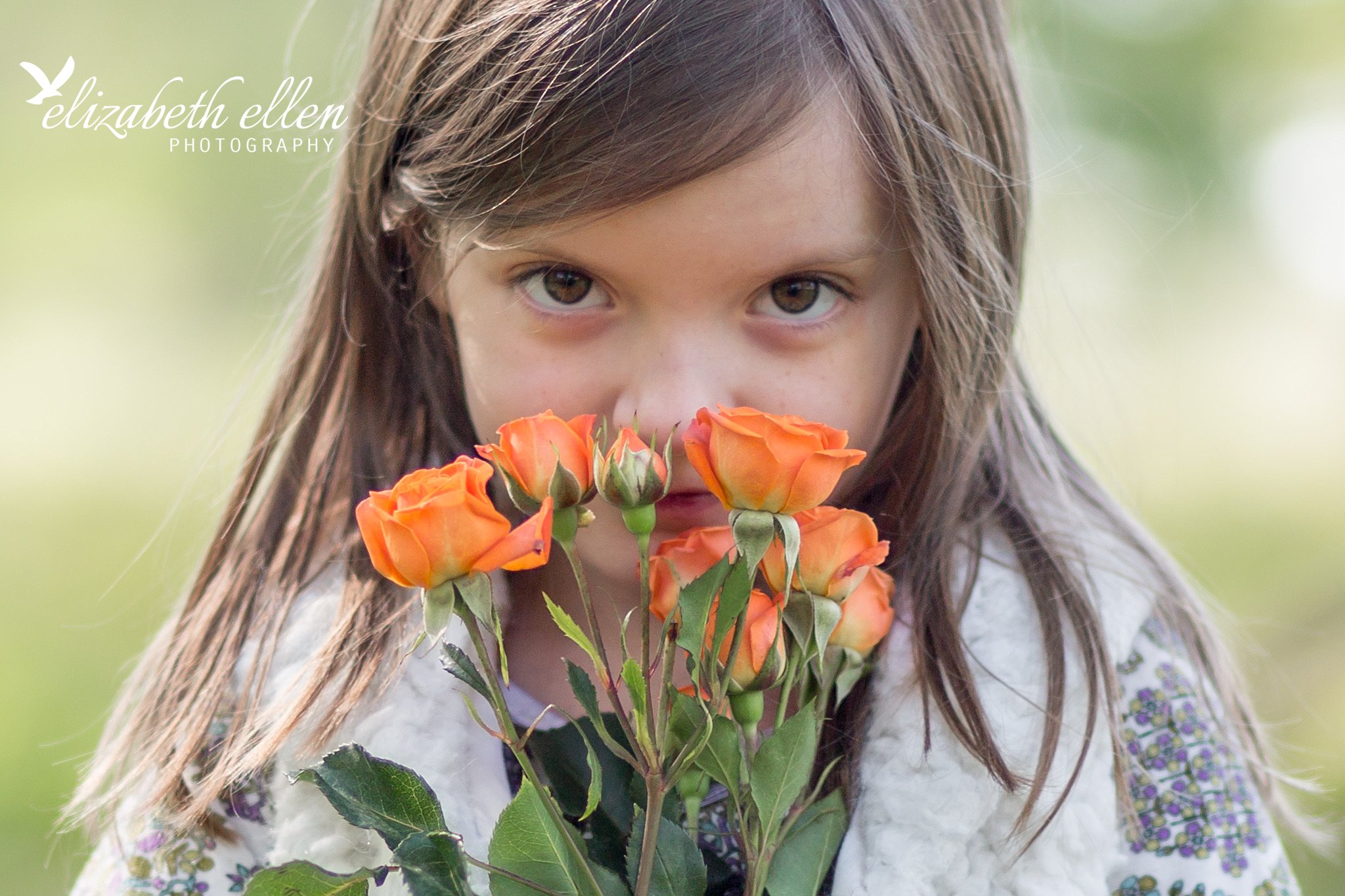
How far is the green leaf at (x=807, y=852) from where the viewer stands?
1.82 ft

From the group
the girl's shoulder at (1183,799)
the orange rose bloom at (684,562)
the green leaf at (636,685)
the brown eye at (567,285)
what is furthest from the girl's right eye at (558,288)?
the girl's shoulder at (1183,799)

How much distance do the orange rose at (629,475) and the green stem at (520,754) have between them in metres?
0.08

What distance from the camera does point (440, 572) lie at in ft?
1.56

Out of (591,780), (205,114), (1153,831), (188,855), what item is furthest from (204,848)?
(205,114)

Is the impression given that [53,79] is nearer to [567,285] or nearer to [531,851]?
[567,285]

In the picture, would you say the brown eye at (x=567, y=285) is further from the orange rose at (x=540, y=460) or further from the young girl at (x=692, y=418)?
the orange rose at (x=540, y=460)

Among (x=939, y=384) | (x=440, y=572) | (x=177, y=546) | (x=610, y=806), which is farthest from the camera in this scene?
(x=177, y=546)

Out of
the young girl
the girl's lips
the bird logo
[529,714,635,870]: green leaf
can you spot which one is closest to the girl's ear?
the young girl

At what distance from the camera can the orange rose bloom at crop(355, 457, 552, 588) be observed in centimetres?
47

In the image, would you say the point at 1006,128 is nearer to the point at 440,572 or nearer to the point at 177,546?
the point at 440,572

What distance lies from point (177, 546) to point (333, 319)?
571 mm

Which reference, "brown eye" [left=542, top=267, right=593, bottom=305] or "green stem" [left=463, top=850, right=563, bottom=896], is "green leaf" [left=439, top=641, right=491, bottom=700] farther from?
"brown eye" [left=542, top=267, right=593, bottom=305]

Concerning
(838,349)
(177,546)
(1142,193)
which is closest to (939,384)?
(838,349)

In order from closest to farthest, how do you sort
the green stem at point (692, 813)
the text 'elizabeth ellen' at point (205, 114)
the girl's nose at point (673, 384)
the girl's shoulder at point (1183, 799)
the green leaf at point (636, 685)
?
the green leaf at point (636, 685)
the green stem at point (692, 813)
the girl's nose at point (673, 384)
the girl's shoulder at point (1183, 799)
the text 'elizabeth ellen' at point (205, 114)
